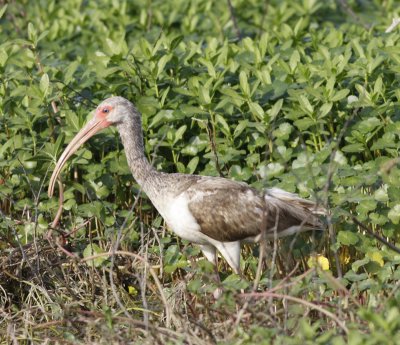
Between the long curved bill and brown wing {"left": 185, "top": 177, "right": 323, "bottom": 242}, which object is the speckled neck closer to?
the long curved bill

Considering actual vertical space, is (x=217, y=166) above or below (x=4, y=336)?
above

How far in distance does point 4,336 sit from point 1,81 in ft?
8.95

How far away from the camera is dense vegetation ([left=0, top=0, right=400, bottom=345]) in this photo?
24.2 ft

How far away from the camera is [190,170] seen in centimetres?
902

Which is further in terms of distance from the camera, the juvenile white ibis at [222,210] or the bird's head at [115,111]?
the bird's head at [115,111]

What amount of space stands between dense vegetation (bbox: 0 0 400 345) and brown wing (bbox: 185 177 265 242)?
22 centimetres

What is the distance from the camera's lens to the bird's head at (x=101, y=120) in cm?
858

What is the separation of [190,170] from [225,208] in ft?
3.06

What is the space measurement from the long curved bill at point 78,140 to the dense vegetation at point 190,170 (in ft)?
0.68

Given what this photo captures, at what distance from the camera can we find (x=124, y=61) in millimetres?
9828

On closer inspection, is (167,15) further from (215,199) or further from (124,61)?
(215,199)

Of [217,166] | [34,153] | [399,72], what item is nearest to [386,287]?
[217,166]

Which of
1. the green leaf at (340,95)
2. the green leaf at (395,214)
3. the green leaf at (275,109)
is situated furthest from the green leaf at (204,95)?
the green leaf at (395,214)

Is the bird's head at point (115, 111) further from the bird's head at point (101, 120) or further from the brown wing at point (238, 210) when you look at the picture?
the brown wing at point (238, 210)
